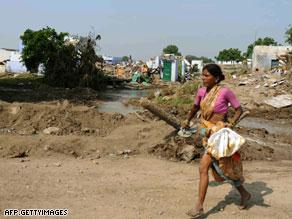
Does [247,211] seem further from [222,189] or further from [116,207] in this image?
[116,207]

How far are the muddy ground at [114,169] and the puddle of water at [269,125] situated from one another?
2.73 meters

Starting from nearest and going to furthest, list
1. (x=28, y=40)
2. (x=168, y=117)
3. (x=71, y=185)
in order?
1. (x=71, y=185)
2. (x=168, y=117)
3. (x=28, y=40)

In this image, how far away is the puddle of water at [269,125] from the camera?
13941mm

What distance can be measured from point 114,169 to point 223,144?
261 centimetres

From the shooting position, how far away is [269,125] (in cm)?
1495

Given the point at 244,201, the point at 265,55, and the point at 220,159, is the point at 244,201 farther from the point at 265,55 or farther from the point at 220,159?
the point at 265,55

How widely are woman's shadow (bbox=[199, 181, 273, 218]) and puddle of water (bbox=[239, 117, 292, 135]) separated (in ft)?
25.5

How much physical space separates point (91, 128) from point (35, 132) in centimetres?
125

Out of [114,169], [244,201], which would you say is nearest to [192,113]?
[244,201]

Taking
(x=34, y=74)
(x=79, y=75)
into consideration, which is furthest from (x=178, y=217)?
(x=34, y=74)

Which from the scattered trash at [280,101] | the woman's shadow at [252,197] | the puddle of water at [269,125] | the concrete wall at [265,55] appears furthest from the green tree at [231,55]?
the woman's shadow at [252,197]

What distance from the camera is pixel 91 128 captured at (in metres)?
9.90

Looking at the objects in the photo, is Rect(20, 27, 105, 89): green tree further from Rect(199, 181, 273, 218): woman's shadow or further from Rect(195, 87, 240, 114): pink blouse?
Rect(195, 87, 240, 114): pink blouse

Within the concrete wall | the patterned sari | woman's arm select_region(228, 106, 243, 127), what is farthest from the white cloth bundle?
the concrete wall
